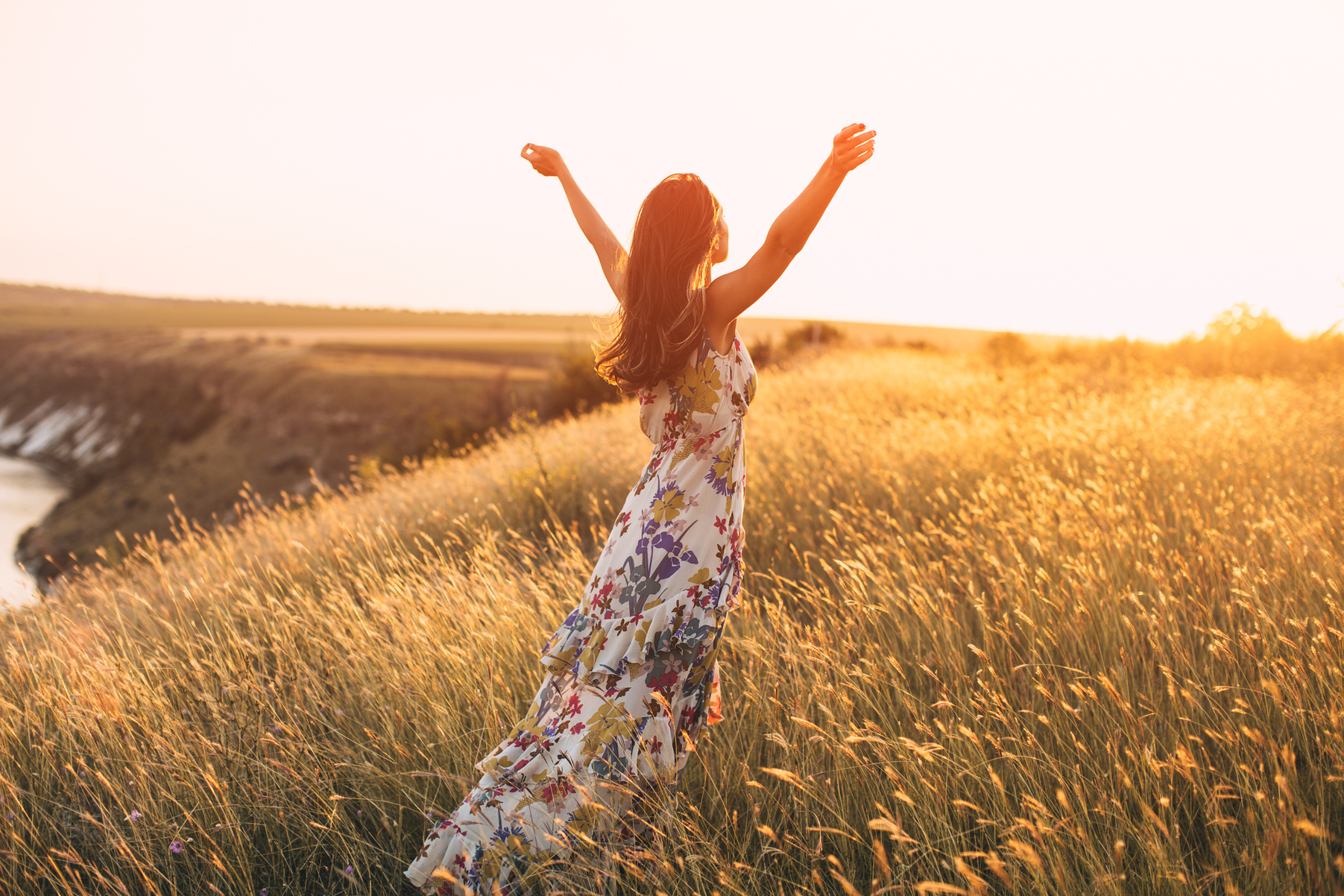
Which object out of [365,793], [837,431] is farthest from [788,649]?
[837,431]

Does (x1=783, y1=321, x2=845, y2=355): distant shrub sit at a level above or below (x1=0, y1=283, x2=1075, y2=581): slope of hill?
→ above

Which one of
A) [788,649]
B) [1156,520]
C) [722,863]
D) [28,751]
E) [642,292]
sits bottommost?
[28,751]

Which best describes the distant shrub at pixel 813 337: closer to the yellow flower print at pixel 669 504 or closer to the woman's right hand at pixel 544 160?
the woman's right hand at pixel 544 160

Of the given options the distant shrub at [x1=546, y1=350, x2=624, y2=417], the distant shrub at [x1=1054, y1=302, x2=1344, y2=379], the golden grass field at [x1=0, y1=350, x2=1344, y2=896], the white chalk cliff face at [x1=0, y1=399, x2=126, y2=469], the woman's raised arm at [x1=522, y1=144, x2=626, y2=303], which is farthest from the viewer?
the white chalk cliff face at [x1=0, y1=399, x2=126, y2=469]

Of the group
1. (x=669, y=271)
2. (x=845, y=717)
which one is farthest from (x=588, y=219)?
(x=845, y=717)

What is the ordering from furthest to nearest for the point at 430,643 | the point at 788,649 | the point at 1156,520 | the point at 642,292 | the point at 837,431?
the point at 837,431, the point at 1156,520, the point at 430,643, the point at 788,649, the point at 642,292

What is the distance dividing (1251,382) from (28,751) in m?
13.7

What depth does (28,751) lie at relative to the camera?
2426mm

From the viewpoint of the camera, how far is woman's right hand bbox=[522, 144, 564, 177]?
2455 millimetres

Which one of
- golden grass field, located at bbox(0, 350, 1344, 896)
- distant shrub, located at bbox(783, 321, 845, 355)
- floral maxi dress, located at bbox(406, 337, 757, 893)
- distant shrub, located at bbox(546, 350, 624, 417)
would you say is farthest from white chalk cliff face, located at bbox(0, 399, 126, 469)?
floral maxi dress, located at bbox(406, 337, 757, 893)

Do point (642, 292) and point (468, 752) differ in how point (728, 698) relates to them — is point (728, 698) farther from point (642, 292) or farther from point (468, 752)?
point (642, 292)

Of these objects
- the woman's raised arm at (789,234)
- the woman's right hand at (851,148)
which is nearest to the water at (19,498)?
the woman's raised arm at (789,234)

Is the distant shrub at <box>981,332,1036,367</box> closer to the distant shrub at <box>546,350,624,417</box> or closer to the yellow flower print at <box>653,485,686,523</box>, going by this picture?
the distant shrub at <box>546,350,624,417</box>

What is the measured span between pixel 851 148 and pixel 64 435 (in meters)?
84.7
